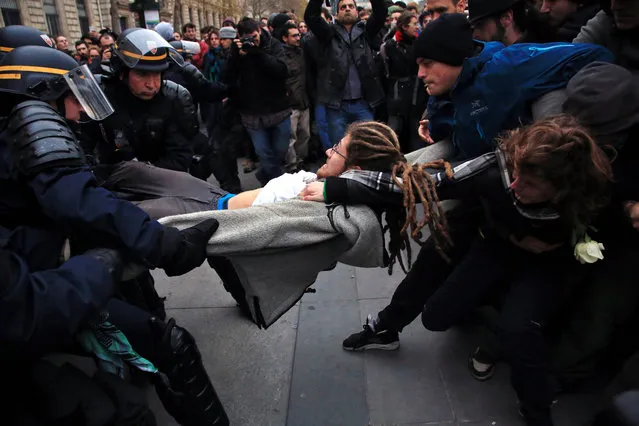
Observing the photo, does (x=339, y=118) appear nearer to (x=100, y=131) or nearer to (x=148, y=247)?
(x=100, y=131)

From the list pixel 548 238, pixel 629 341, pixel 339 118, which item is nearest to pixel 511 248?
pixel 548 238

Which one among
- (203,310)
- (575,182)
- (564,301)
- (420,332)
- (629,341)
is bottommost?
(203,310)

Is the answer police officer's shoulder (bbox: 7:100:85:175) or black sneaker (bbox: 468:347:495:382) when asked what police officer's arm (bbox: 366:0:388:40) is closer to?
black sneaker (bbox: 468:347:495:382)

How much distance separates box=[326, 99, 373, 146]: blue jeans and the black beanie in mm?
3116

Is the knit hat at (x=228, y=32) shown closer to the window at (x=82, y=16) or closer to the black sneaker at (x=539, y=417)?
the black sneaker at (x=539, y=417)

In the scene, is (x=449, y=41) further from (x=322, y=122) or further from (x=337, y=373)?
(x=322, y=122)

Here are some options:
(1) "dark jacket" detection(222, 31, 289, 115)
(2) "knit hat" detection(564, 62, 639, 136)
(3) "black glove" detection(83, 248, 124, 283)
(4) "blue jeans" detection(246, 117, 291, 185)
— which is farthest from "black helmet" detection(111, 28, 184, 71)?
(2) "knit hat" detection(564, 62, 639, 136)

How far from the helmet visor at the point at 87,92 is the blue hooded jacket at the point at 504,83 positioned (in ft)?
5.26

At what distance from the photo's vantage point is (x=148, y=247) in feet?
5.45

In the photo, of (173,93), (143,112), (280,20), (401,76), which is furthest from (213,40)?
(143,112)

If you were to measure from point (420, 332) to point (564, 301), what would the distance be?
90 centimetres

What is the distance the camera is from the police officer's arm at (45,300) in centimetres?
118

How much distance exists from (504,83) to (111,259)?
5.68 ft

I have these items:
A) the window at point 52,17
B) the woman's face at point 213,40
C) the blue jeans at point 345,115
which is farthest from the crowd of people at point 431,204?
the window at point 52,17
